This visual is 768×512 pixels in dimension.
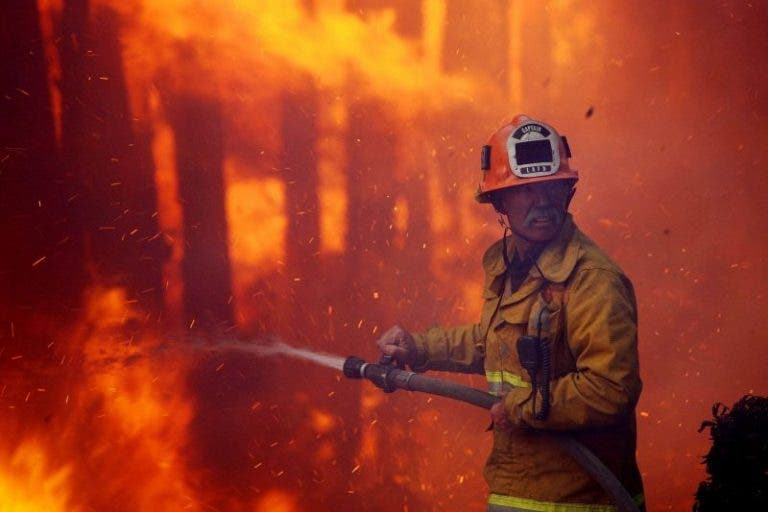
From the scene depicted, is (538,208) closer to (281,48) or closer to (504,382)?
(504,382)

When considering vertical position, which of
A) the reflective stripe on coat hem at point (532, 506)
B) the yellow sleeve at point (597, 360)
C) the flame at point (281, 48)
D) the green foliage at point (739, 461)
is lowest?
the reflective stripe on coat hem at point (532, 506)

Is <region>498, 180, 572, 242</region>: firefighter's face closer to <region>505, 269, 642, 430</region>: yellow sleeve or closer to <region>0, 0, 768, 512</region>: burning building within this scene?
<region>505, 269, 642, 430</region>: yellow sleeve

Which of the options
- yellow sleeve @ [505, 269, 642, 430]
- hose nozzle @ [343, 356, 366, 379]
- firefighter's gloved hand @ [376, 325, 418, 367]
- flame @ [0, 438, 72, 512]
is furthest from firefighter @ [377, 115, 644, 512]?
flame @ [0, 438, 72, 512]

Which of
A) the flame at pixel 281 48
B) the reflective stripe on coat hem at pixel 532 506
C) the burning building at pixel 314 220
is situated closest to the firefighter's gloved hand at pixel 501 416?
the reflective stripe on coat hem at pixel 532 506

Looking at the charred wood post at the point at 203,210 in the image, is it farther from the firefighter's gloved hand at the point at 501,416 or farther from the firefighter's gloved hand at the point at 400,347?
the firefighter's gloved hand at the point at 501,416

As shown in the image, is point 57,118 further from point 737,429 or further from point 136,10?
point 737,429

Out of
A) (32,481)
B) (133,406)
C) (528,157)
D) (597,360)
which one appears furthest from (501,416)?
(32,481)

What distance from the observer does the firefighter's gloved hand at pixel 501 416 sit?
263cm

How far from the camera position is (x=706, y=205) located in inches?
294

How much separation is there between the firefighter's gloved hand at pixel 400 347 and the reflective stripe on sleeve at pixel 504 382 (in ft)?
1.85

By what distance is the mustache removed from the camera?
2760 millimetres

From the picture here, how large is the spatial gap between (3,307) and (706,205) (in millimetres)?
7645

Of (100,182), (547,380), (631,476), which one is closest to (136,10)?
(100,182)

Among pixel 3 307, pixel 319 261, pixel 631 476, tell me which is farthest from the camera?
pixel 319 261
